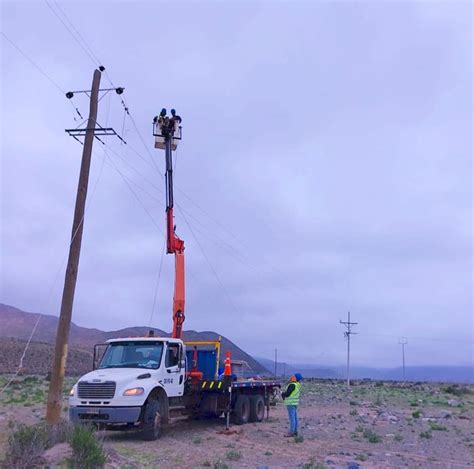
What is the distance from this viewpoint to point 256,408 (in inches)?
967

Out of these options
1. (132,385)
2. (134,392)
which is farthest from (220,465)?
(132,385)

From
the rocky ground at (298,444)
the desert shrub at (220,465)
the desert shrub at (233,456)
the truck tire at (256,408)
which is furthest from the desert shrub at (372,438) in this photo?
the desert shrub at (220,465)

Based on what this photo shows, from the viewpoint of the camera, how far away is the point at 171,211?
2200 centimetres

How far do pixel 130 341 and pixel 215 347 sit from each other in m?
3.44

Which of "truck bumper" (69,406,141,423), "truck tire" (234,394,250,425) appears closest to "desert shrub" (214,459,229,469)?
"truck bumper" (69,406,141,423)

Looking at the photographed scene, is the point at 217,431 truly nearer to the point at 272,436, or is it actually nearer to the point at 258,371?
the point at 272,436

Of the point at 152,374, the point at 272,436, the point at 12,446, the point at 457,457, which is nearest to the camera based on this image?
the point at 12,446

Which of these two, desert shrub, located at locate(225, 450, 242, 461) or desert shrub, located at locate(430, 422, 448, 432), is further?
desert shrub, located at locate(430, 422, 448, 432)

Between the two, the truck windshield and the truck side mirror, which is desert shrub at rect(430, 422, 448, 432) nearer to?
the truck windshield

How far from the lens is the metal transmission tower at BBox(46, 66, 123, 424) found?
56.4ft

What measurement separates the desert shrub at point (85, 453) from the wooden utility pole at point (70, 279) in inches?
209

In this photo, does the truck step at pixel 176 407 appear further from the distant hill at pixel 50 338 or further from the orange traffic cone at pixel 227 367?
the distant hill at pixel 50 338

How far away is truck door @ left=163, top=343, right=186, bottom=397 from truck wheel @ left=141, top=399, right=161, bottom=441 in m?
0.90

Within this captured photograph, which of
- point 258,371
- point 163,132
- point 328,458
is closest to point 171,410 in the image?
point 328,458
